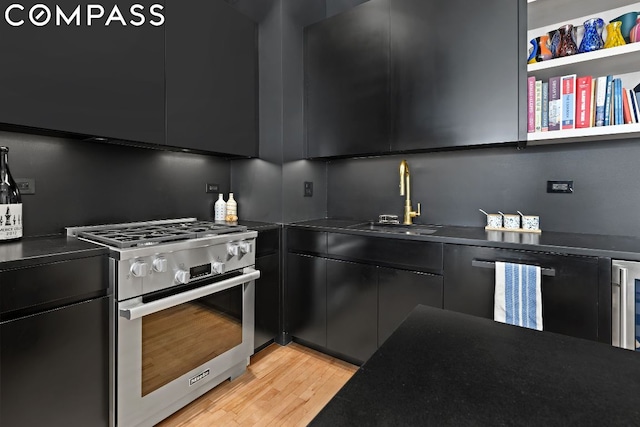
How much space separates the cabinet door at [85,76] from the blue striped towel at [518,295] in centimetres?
194

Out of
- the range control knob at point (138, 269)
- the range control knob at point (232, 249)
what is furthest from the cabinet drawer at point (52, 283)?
the range control knob at point (232, 249)

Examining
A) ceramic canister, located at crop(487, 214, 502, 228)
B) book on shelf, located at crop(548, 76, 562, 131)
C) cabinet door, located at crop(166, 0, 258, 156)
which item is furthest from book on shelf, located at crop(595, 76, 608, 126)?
cabinet door, located at crop(166, 0, 258, 156)

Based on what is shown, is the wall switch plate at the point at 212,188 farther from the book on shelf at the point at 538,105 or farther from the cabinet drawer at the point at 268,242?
the book on shelf at the point at 538,105

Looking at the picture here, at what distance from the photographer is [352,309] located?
6.55 feet

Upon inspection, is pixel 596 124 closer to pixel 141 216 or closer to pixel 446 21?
pixel 446 21

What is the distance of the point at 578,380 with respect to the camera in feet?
1.52

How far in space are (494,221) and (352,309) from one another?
3.42 ft

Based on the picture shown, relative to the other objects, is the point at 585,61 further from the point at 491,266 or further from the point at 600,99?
the point at 491,266

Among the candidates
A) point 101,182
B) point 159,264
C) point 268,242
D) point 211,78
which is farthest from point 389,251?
point 101,182

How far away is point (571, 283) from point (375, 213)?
53.3 inches

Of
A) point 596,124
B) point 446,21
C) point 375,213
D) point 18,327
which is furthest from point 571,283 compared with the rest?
point 18,327

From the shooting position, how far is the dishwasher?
1091 millimetres

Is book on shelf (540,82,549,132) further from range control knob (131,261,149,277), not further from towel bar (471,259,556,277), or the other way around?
range control knob (131,261,149,277)

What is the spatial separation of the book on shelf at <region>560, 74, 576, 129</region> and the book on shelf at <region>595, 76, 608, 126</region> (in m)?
0.09
